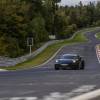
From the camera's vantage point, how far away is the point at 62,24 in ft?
438

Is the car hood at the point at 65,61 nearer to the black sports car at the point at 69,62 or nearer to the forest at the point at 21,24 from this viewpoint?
the black sports car at the point at 69,62

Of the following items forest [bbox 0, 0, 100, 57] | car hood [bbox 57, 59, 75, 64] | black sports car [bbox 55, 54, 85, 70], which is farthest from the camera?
forest [bbox 0, 0, 100, 57]

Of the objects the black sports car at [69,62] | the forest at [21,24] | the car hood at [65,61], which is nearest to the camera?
the black sports car at [69,62]

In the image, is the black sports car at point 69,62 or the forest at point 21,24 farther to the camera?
the forest at point 21,24

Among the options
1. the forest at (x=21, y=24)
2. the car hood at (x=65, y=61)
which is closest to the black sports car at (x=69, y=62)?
the car hood at (x=65, y=61)

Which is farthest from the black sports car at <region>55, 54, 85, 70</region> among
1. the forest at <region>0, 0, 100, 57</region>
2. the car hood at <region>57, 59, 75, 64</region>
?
the forest at <region>0, 0, 100, 57</region>

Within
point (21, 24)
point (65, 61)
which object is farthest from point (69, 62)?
point (21, 24)

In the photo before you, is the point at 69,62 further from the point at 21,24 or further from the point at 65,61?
the point at 21,24

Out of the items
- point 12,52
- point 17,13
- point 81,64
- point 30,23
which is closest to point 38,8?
point 30,23

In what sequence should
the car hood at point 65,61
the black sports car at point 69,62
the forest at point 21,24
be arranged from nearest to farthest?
the black sports car at point 69,62
the car hood at point 65,61
the forest at point 21,24

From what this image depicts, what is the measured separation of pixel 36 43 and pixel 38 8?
2036 cm

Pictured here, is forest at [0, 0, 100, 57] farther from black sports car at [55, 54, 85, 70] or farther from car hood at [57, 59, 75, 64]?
car hood at [57, 59, 75, 64]

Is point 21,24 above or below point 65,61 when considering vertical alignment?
above

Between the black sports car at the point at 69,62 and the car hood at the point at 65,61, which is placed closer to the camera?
the black sports car at the point at 69,62
